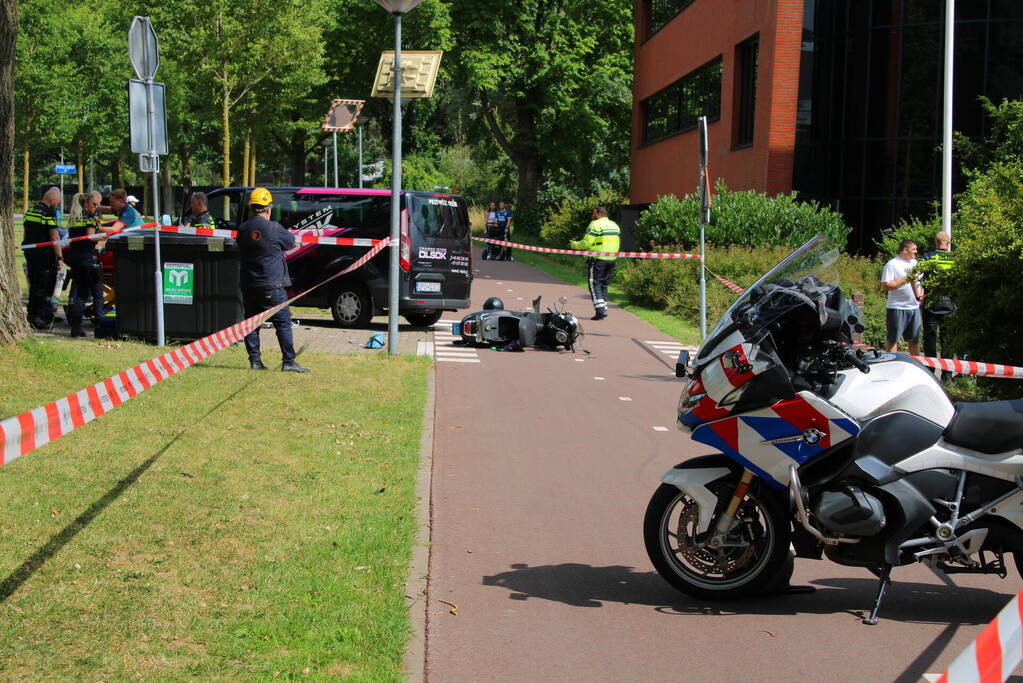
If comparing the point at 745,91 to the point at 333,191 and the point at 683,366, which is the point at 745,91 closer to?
the point at 333,191

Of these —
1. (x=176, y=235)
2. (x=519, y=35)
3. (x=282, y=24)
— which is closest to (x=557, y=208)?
(x=519, y=35)

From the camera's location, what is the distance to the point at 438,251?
52.6ft

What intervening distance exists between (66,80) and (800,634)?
4113cm

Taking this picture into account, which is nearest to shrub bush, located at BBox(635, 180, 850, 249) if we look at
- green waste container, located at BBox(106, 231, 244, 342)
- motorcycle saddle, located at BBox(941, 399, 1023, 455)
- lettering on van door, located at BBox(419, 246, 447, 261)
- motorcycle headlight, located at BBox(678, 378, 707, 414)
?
lettering on van door, located at BBox(419, 246, 447, 261)

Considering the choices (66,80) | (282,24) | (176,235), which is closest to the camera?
(176,235)

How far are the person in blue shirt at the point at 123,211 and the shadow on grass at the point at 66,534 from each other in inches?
343

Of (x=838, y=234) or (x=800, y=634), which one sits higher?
(x=838, y=234)

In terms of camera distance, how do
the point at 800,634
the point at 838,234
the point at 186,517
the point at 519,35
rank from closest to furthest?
the point at 800,634
the point at 186,517
the point at 838,234
the point at 519,35

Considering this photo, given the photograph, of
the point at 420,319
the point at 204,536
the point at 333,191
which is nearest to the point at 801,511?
the point at 204,536

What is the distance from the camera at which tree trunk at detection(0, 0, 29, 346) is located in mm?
9539

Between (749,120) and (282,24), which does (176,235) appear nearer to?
(749,120)

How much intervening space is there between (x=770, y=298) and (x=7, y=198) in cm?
763

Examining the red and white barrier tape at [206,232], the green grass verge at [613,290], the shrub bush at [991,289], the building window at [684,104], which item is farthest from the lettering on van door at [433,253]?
the building window at [684,104]

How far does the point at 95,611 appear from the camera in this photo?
465cm
